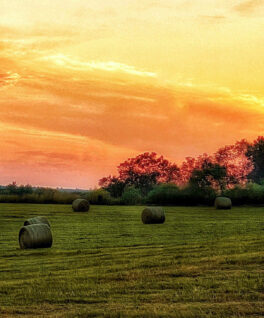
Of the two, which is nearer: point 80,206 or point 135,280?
point 135,280

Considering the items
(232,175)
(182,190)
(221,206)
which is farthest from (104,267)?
(232,175)

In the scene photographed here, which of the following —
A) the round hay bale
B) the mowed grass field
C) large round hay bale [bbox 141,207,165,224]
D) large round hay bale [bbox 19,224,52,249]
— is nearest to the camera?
the mowed grass field

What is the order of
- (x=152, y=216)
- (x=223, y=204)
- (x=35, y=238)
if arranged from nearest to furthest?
(x=35, y=238), (x=152, y=216), (x=223, y=204)

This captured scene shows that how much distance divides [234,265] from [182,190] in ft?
185

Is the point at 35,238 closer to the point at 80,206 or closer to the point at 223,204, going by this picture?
the point at 80,206

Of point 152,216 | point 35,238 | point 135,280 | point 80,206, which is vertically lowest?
point 135,280

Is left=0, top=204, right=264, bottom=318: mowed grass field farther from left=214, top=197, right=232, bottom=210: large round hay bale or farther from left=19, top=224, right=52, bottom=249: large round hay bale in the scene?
left=214, top=197, right=232, bottom=210: large round hay bale

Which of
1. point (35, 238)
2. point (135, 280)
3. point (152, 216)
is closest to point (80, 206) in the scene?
point (152, 216)

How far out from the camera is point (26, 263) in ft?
63.7

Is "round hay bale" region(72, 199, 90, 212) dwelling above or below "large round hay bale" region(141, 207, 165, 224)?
above

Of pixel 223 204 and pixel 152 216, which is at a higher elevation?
pixel 223 204

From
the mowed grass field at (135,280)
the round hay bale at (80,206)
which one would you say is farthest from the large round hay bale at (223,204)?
the mowed grass field at (135,280)

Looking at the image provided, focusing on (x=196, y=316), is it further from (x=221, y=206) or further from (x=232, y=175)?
(x=232, y=175)

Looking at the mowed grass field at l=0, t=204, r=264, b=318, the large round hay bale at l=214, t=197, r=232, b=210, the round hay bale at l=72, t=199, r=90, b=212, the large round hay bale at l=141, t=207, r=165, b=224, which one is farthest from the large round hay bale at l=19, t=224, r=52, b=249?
the large round hay bale at l=214, t=197, r=232, b=210
